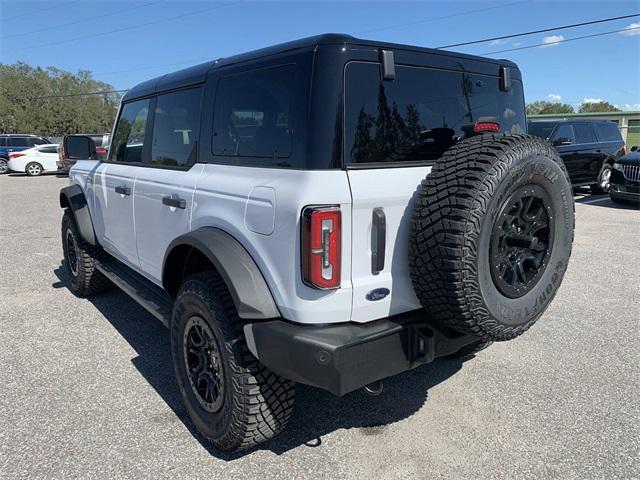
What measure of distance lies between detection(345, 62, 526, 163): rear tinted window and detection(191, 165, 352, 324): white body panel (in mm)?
217

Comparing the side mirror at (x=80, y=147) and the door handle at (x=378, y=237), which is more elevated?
the side mirror at (x=80, y=147)

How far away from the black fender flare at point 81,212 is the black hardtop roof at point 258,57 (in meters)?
1.31

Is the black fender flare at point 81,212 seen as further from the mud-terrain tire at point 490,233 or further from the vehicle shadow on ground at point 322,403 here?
the mud-terrain tire at point 490,233

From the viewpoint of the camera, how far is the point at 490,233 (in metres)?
2.12

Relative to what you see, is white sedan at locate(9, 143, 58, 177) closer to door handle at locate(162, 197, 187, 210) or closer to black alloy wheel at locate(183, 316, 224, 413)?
door handle at locate(162, 197, 187, 210)

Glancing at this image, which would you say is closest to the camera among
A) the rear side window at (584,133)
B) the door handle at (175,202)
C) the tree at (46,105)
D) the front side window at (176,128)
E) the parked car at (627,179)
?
the door handle at (175,202)

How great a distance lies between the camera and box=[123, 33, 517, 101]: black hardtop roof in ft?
7.19

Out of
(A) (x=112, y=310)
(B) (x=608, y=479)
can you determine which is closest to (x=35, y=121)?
(A) (x=112, y=310)

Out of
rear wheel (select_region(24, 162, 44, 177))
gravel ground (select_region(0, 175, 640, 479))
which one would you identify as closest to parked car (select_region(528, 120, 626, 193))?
gravel ground (select_region(0, 175, 640, 479))

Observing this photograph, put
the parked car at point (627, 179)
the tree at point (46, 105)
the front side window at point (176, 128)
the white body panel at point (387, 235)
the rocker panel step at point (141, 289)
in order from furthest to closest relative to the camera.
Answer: the tree at point (46, 105)
the parked car at point (627, 179)
the rocker panel step at point (141, 289)
the front side window at point (176, 128)
the white body panel at point (387, 235)

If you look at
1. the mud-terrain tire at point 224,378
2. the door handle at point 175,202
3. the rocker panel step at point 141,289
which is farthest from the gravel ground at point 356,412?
the door handle at point 175,202

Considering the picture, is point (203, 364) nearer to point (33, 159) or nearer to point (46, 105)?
point (33, 159)

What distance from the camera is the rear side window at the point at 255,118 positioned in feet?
7.52

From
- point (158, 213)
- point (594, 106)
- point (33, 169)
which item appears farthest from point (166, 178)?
point (594, 106)
